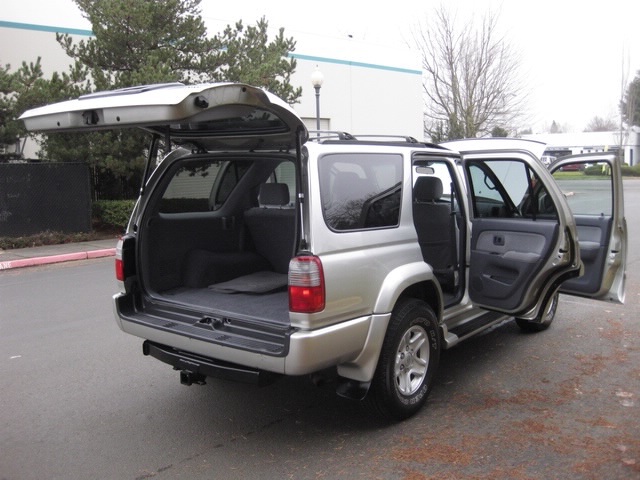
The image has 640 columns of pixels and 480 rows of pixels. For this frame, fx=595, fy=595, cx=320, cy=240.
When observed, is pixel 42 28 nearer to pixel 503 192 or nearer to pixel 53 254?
pixel 53 254

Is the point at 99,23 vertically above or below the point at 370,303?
above

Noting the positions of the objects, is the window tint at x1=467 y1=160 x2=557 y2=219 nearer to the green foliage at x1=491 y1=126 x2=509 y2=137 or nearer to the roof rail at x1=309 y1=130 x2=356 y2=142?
the roof rail at x1=309 y1=130 x2=356 y2=142

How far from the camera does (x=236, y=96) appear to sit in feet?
10.9

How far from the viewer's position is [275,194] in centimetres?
454

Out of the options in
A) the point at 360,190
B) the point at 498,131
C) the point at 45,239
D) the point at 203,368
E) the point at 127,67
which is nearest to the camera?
the point at 203,368

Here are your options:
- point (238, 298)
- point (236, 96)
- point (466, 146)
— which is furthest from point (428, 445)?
point (466, 146)

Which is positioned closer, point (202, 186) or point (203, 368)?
point (203, 368)

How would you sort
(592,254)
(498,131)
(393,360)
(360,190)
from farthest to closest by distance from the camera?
(498,131) → (592,254) → (360,190) → (393,360)

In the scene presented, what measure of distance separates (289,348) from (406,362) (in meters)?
1.09

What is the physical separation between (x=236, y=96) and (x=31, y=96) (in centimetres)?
1215

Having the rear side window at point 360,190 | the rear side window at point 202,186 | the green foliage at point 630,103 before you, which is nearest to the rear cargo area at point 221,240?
the rear side window at point 202,186

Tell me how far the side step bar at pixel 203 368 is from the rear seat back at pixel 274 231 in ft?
4.77

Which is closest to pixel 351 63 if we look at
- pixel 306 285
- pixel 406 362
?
pixel 406 362

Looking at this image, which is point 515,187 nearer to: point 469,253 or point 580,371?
point 469,253
